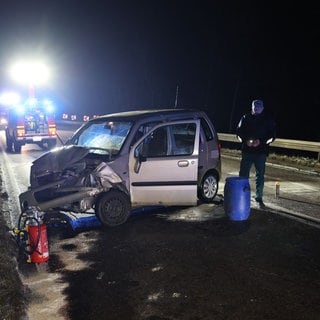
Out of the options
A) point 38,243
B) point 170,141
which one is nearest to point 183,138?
point 170,141

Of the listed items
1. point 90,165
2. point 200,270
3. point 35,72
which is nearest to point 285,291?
point 200,270

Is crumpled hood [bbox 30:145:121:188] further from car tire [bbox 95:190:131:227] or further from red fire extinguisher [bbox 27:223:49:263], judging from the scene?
red fire extinguisher [bbox 27:223:49:263]

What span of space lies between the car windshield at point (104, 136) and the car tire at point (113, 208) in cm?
71

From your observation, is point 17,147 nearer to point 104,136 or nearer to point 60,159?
point 104,136

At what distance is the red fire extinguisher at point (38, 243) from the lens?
5409mm

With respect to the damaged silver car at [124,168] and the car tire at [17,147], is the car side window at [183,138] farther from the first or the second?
the car tire at [17,147]

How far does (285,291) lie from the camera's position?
4.54 m

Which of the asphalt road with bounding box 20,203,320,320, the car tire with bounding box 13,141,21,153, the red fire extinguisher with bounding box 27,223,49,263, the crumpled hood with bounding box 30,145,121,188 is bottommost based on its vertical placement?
the asphalt road with bounding box 20,203,320,320

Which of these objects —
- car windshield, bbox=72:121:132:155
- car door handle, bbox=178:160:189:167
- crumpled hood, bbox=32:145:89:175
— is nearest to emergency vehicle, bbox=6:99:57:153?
car windshield, bbox=72:121:132:155

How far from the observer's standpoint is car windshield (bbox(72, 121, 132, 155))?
7512 mm

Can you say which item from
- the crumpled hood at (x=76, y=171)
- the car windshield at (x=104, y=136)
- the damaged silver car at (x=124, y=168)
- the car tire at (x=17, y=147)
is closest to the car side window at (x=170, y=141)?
the damaged silver car at (x=124, y=168)

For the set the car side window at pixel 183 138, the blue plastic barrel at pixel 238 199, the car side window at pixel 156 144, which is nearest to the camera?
the blue plastic barrel at pixel 238 199

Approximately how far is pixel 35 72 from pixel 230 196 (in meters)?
20.4

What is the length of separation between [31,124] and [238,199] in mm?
14574
